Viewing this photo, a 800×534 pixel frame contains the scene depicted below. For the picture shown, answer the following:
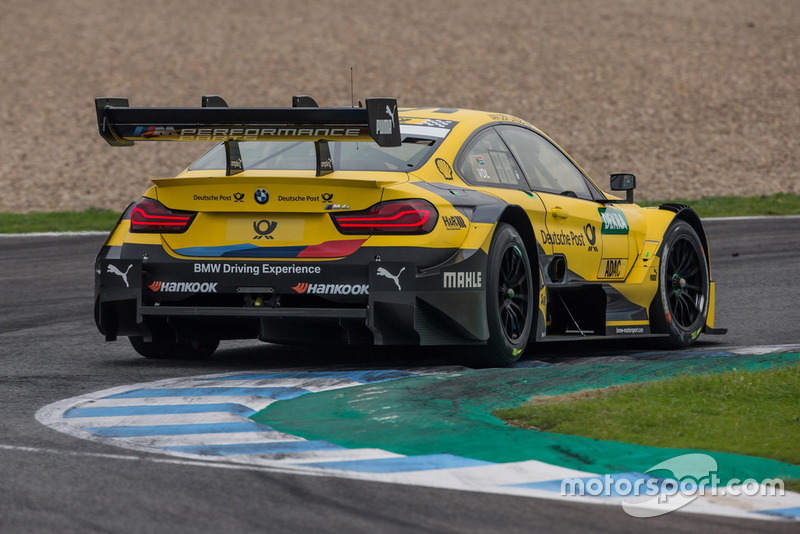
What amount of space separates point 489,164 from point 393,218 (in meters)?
1.11

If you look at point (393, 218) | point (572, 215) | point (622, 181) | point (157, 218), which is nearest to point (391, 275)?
point (393, 218)

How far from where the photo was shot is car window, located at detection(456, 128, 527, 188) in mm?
7895

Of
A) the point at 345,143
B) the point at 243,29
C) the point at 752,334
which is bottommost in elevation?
the point at 752,334

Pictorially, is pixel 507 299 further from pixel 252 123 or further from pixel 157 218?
pixel 157 218

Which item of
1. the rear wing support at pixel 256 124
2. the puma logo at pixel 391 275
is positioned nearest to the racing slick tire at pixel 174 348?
the rear wing support at pixel 256 124

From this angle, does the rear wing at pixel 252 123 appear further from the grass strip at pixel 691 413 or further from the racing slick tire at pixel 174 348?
the grass strip at pixel 691 413

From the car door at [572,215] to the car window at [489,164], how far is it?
12cm

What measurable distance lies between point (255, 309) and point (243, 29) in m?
29.0

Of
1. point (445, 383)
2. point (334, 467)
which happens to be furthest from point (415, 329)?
point (334, 467)

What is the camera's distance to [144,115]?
7387 mm

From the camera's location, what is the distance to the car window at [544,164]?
336 inches

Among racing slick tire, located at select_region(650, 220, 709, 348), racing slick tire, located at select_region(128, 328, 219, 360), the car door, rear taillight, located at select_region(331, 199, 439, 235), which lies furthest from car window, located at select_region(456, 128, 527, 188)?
racing slick tire, located at select_region(128, 328, 219, 360)

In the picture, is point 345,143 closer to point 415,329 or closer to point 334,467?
point 415,329

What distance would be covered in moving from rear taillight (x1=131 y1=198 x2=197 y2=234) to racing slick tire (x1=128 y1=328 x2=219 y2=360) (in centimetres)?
78
